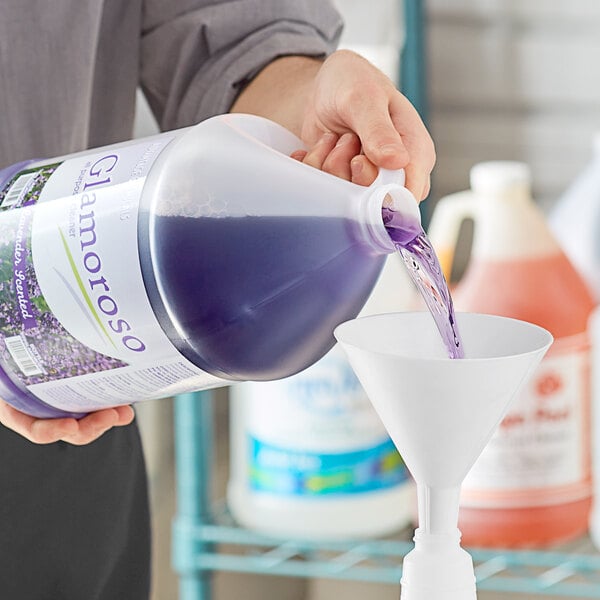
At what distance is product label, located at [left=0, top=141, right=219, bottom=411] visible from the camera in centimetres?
53

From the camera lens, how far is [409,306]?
109cm

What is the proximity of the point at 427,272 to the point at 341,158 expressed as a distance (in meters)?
0.08

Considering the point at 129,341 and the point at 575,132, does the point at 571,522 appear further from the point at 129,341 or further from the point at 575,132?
the point at 129,341

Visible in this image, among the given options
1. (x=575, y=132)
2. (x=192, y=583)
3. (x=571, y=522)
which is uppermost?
(x=575, y=132)

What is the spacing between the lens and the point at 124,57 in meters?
0.82

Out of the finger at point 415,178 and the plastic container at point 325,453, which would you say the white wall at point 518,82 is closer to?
the plastic container at point 325,453

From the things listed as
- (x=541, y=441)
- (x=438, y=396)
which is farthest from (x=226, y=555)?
(x=438, y=396)

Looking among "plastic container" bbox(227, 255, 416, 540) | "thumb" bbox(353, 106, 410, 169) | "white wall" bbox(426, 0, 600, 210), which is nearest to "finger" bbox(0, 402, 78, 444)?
"thumb" bbox(353, 106, 410, 169)

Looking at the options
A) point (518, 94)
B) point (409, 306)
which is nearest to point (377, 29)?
point (518, 94)

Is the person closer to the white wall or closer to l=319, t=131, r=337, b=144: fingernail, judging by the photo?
l=319, t=131, r=337, b=144: fingernail

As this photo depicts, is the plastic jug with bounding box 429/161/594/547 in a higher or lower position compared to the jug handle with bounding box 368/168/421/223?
lower

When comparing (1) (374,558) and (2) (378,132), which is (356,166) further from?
(1) (374,558)

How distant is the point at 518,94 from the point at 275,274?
2.74 ft

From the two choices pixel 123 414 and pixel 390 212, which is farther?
pixel 123 414
